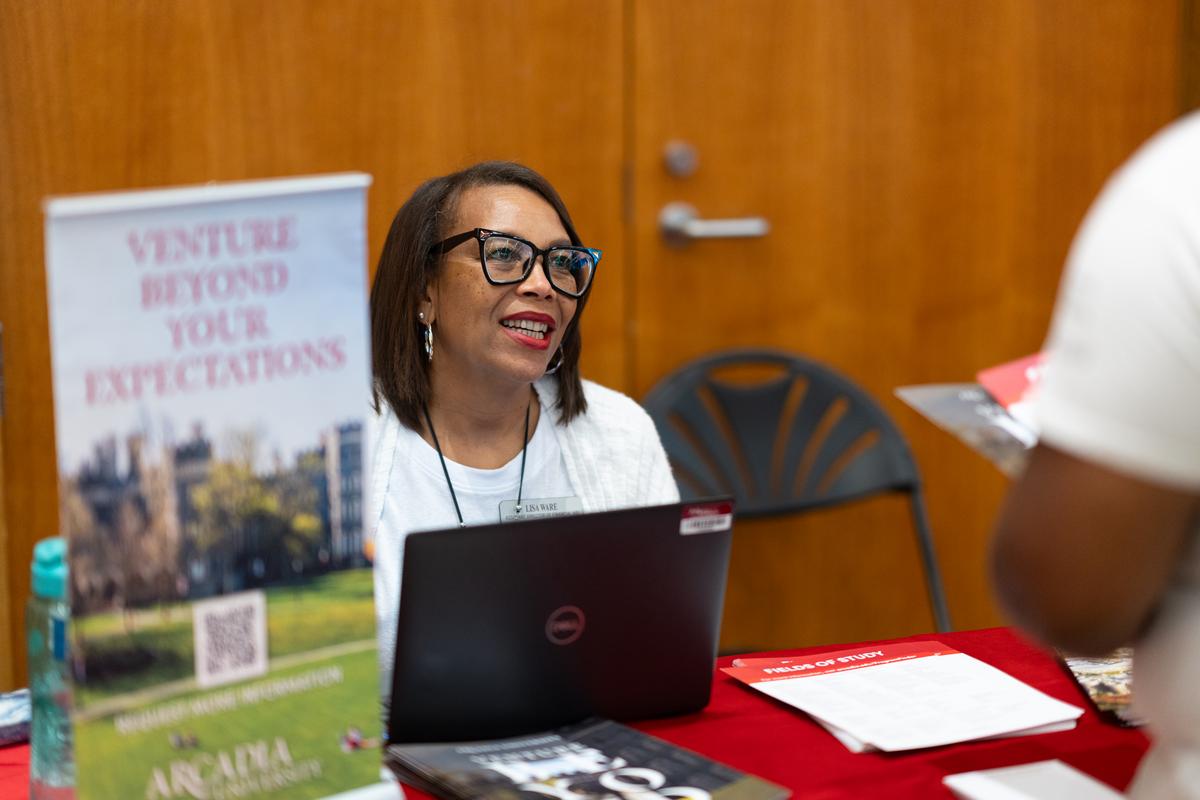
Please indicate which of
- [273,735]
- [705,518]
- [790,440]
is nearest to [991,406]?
[705,518]

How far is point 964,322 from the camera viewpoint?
3.46m

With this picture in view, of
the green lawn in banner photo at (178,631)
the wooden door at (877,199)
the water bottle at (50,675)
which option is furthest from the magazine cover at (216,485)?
the wooden door at (877,199)

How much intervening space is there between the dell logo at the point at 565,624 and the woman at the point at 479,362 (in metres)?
0.54

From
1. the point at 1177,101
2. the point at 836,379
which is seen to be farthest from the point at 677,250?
the point at 1177,101

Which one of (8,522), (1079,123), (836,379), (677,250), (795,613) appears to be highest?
(1079,123)

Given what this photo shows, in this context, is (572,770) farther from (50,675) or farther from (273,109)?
(273,109)

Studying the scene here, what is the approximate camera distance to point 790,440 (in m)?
2.93

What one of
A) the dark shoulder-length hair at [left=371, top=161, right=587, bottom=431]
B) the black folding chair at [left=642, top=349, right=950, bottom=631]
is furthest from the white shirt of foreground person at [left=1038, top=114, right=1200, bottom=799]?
the black folding chair at [left=642, top=349, right=950, bottom=631]

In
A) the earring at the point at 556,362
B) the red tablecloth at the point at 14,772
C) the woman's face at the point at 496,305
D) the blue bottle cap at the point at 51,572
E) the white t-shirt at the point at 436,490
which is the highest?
the woman's face at the point at 496,305

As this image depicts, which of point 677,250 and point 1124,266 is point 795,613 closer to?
point 677,250

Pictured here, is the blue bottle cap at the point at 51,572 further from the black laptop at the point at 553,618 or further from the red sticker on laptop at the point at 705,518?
the red sticker on laptop at the point at 705,518

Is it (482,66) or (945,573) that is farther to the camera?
(945,573)

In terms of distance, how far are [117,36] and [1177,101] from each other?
2632 millimetres

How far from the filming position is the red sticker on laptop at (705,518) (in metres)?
1.39
